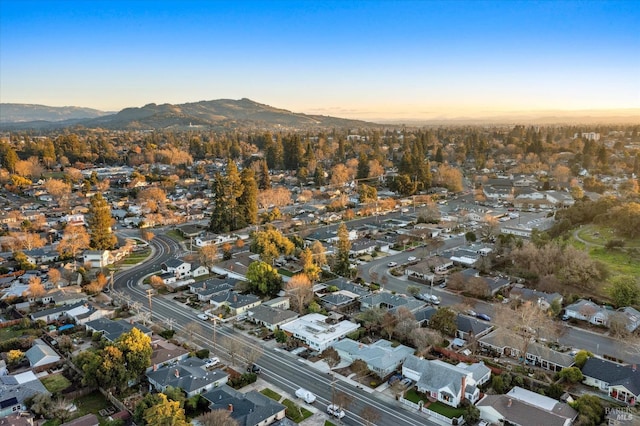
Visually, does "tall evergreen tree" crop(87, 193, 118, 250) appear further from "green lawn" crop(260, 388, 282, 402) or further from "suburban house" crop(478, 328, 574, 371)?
"suburban house" crop(478, 328, 574, 371)

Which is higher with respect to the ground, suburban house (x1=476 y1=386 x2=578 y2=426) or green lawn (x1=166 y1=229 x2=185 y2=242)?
suburban house (x1=476 y1=386 x2=578 y2=426)

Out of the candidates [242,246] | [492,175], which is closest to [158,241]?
[242,246]

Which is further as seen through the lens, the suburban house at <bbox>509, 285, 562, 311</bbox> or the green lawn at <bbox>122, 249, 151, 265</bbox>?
the green lawn at <bbox>122, 249, 151, 265</bbox>

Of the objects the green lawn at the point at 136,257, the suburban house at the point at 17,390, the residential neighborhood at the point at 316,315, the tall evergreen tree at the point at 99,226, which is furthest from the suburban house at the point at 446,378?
the tall evergreen tree at the point at 99,226

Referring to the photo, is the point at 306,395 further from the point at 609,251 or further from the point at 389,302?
the point at 609,251

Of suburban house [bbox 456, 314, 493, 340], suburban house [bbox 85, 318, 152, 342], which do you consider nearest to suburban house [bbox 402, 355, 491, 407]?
suburban house [bbox 456, 314, 493, 340]
